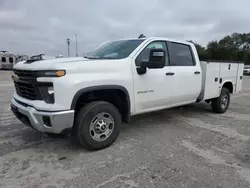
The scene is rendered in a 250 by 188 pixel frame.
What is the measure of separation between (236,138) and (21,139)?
410cm

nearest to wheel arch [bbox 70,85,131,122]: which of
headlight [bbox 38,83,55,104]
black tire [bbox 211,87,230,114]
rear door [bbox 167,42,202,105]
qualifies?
headlight [bbox 38,83,55,104]

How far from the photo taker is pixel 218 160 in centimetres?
325

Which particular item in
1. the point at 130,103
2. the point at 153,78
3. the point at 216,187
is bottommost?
the point at 216,187

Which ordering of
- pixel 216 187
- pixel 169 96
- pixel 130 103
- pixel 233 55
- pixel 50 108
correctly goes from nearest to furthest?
1. pixel 216 187
2. pixel 50 108
3. pixel 130 103
4. pixel 169 96
5. pixel 233 55

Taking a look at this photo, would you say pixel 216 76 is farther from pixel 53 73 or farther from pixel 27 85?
pixel 27 85

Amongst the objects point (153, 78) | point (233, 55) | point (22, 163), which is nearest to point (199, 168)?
point (153, 78)

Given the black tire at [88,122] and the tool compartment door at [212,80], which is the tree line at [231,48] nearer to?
the tool compartment door at [212,80]

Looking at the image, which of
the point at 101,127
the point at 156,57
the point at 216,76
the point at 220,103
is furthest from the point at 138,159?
the point at 220,103

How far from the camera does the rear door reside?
463 centimetres

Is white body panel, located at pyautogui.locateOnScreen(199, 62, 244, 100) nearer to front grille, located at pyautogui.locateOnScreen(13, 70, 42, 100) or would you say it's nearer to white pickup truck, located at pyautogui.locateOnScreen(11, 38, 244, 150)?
white pickup truck, located at pyautogui.locateOnScreen(11, 38, 244, 150)

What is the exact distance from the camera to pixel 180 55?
4.89m

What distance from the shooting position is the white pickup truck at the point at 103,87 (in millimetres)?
3027

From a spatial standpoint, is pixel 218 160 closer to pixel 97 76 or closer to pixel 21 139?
pixel 97 76

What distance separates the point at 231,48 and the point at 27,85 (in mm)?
72270
